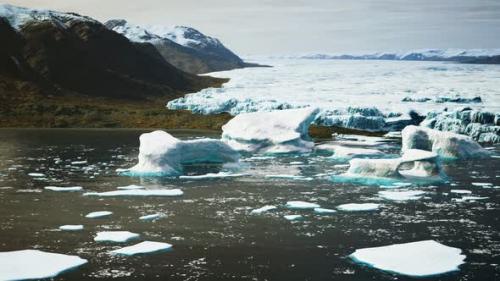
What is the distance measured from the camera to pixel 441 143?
1325 inches

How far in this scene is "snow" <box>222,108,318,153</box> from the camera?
116 feet

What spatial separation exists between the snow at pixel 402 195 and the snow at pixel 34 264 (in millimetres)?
12149

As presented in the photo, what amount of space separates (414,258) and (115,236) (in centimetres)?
766

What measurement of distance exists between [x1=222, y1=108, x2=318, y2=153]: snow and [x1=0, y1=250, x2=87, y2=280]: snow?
901 inches

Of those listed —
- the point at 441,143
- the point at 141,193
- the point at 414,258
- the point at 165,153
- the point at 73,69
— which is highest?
the point at 73,69

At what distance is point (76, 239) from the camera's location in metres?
14.7

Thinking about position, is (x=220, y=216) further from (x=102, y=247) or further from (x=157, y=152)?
(x=157, y=152)

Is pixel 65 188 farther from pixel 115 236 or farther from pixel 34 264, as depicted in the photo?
pixel 34 264

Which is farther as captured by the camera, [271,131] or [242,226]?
[271,131]

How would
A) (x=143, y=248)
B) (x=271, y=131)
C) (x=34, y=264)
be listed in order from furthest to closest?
(x=271, y=131), (x=143, y=248), (x=34, y=264)

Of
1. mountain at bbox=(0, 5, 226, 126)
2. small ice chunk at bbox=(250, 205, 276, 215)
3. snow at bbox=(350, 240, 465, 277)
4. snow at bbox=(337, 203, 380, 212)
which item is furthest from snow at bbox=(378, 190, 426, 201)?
mountain at bbox=(0, 5, 226, 126)

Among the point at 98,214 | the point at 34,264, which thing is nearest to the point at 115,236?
the point at 34,264

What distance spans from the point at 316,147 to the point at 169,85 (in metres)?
82.5

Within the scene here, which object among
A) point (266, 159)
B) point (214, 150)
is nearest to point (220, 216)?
point (214, 150)
